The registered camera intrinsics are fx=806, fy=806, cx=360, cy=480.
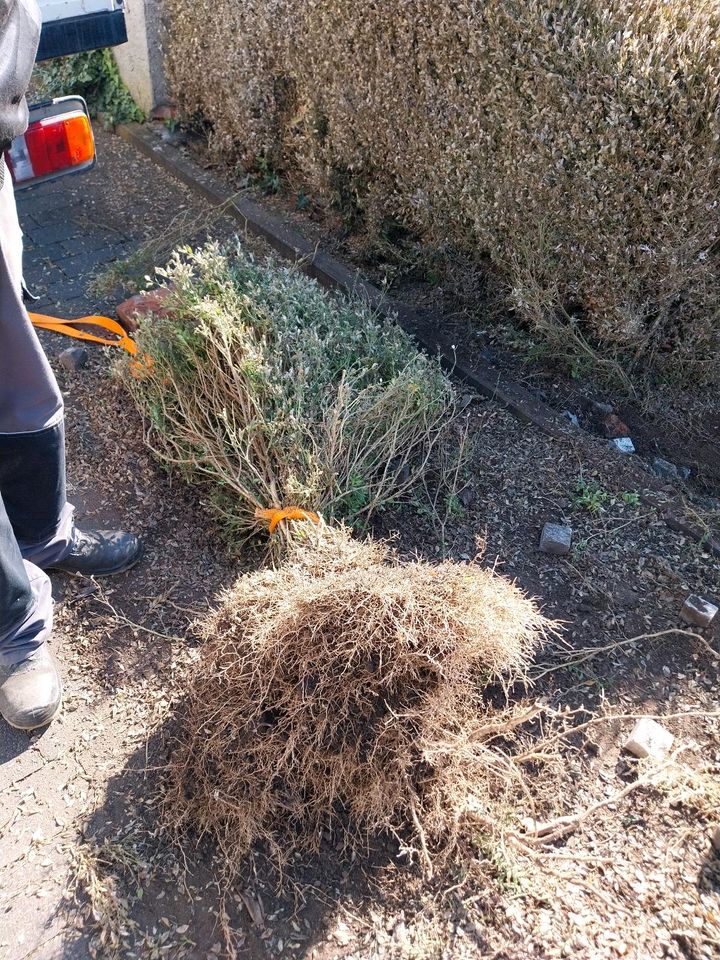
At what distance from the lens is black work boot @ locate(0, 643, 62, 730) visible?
2.46 m

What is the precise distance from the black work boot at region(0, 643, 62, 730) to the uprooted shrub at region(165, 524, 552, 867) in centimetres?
51

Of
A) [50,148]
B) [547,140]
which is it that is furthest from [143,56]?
[547,140]

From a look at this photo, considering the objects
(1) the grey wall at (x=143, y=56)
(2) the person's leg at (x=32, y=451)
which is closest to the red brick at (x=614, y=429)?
(2) the person's leg at (x=32, y=451)

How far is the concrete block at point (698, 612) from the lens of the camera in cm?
275

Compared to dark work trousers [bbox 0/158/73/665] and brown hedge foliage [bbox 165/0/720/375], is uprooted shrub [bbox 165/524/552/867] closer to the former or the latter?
dark work trousers [bbox 0/158/73/665]

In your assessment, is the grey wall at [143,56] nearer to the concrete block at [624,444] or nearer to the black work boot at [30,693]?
the concrete block at [624,444]

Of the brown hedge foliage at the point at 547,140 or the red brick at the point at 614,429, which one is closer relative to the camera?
the brown hedge foliage at the point at 547,140

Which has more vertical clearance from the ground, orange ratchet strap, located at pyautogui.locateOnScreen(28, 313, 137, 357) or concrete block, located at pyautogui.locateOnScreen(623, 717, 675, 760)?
orange ratchet strap, located at pyautogui.locateOnScreen(28, 313, 137, 357)

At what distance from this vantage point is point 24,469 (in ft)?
8.73

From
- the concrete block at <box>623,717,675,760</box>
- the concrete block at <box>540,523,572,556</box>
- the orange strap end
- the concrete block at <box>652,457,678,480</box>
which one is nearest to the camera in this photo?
the concrete block at <box>623,717,675,760</box>

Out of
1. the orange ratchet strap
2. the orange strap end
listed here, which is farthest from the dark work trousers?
the orange ratchet strap

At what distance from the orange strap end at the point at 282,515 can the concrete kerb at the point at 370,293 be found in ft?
4.24

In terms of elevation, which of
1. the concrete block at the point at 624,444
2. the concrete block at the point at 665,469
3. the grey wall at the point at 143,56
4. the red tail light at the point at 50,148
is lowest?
the concrete block at the point at 665,469

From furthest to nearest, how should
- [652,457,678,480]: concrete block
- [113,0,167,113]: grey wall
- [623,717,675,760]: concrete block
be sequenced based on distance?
1. [113,0,167,113]: grey wall
2. [652,457,678,480]: concrete block
3. [623,717,675,760]: concrete block
